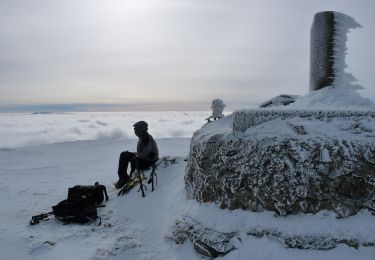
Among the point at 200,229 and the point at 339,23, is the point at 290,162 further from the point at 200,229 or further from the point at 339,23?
the point at 339,23

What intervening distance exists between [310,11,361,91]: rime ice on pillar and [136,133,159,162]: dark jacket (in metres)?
4.77

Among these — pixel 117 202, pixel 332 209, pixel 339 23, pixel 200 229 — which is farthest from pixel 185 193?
pixel 339 23

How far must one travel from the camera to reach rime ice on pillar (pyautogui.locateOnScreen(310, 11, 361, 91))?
7953 mm

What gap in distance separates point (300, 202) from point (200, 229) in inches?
69.0

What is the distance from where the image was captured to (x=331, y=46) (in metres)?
7.96

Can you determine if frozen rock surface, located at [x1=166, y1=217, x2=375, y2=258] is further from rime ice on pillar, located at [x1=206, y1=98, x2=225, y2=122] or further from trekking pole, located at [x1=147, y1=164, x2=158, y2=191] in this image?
rime ice on pillar, located at [x1=206, y1=98, x2=225, y2=122]

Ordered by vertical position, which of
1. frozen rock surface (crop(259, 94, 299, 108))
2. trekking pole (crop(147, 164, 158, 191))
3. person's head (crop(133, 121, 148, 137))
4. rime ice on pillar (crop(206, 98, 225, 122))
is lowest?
trekking pole (crop(147, 164, 158, 191))

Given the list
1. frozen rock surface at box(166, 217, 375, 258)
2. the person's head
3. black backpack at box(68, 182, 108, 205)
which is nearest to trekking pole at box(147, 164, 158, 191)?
the person's head

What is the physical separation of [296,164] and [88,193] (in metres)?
5.55

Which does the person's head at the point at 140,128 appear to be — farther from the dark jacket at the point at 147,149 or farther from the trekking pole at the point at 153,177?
the trekking pole at the point at 153,177

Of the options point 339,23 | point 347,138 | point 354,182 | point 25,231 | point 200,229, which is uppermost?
point 339,23

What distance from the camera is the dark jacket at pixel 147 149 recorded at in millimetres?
9922

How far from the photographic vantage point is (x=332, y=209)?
5.59 m

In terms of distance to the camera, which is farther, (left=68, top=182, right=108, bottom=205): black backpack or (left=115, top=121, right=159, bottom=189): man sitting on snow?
(left=115, top=121, right=159, bottom=189): man sitting on snow
